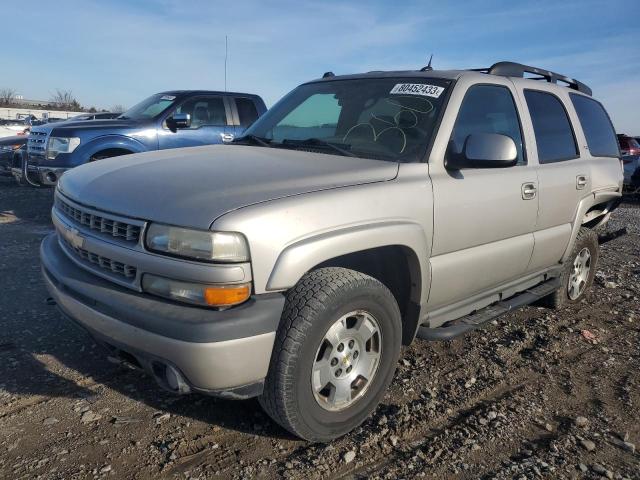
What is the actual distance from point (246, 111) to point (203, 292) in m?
7.14

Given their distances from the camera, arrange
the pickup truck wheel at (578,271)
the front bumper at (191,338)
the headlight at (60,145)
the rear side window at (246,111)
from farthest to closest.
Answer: the rear side window at (246,111), the headlight at (60,145), the pickup truck wheel at (578,271), the front bumper at (191,338)

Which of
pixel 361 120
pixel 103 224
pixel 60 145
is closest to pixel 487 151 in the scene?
pixel 361 120

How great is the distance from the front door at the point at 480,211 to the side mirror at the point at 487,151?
14 centimetres

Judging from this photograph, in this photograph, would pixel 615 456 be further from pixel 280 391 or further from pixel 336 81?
pixel 336 81

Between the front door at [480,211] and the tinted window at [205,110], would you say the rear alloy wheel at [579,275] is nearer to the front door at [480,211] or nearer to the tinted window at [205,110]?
the front door at [480,211]

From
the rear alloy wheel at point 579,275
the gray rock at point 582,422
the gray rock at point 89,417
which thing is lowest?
the gray rock at point 89,417

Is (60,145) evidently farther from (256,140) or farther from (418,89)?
(418,89)

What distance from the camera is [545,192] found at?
155 inches

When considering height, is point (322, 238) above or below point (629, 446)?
above

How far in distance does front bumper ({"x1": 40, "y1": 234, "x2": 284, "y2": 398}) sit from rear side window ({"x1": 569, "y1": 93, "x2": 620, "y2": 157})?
12.5 ft

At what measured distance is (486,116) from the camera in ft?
11.9

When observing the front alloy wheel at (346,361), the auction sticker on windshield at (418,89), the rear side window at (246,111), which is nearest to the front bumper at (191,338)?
the front alloy wheel at (346,361)

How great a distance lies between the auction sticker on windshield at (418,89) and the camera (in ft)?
11.1

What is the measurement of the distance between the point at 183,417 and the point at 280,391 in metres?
0.83
